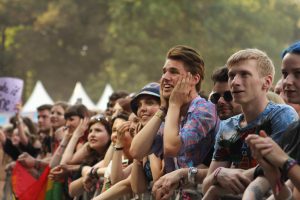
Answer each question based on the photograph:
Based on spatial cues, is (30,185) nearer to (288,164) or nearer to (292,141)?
(292,141)

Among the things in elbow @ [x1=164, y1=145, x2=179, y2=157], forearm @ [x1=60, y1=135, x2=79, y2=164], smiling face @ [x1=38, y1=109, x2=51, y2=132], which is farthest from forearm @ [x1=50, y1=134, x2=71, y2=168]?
elbow @ [x1=164, y1=145, x2=179, y2=157]

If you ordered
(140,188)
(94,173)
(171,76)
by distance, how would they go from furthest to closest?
(94,173) → (140,188) → (171,76)

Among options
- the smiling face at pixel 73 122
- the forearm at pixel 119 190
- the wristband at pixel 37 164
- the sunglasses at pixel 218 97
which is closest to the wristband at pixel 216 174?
the sunglasses at pixel 218 97

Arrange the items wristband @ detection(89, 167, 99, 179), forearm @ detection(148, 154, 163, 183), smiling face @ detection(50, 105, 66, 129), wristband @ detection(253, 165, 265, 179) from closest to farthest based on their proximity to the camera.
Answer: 1. wristband @ detection(253, 165, 265, 179)
2. forearm @ detection(148, 154, 163, 183)
3. wristband @ detection(89, 167, 99, 179)
4. smiling face @ detection(50, 105, 66, 129)

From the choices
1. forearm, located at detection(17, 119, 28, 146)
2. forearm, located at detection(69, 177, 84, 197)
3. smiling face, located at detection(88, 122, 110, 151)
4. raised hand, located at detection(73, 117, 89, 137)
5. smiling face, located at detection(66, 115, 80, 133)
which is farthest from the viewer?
forearm, located at detection(17, 119, 28, 146)

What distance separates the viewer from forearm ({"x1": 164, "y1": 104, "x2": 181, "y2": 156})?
23.2 feet

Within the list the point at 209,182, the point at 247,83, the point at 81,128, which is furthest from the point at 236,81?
the point at 81,128

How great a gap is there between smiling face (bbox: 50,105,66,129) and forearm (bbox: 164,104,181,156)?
6.89m

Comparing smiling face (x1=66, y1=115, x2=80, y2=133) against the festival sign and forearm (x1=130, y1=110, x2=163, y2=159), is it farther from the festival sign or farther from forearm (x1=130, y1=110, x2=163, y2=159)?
the festival sign

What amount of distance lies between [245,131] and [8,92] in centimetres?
1177

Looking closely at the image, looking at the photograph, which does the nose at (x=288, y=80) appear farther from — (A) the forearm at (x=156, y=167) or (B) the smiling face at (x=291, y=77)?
(A) the forearm at (x=156, y=167)

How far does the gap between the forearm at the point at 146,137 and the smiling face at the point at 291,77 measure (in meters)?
1.97

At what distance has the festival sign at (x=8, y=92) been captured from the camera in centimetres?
1730

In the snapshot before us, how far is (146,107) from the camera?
27.3 feet
